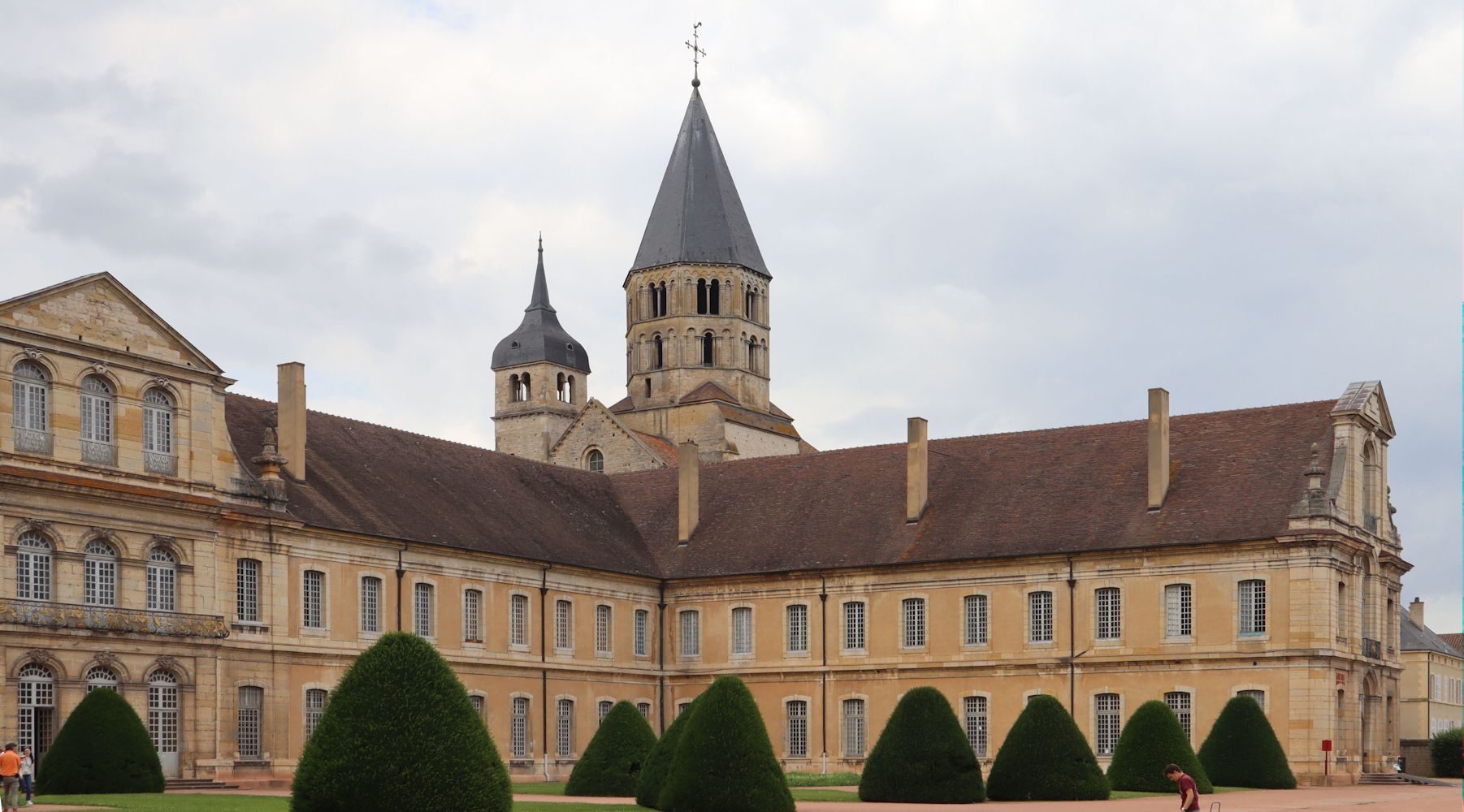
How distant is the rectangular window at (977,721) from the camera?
47281 mm

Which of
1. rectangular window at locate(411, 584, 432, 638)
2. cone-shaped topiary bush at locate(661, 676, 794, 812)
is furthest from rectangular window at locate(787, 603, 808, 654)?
cone-shaped topiary bush at locate(661, 676, 794, 812)

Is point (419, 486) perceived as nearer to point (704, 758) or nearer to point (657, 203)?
point (704, 758)

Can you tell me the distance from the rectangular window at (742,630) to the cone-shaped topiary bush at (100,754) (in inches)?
790

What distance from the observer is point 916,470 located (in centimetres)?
4959

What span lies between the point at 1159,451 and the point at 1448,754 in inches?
446

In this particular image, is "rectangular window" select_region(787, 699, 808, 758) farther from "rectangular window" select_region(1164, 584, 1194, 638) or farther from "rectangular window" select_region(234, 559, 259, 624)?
"rectangular window" select_region(234, 559, 259, 624)

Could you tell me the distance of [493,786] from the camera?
72.8 ft

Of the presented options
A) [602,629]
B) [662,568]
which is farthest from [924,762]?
[662,568]

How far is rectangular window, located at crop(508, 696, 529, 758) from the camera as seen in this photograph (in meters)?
46.0

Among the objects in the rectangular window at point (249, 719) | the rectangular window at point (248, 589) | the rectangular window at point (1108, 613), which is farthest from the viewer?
the rectangular window at point (1108, 613)

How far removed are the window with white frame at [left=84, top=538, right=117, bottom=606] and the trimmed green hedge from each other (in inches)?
1257

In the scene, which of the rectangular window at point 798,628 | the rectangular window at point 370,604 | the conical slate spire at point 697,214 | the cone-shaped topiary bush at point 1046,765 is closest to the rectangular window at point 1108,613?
the rectangular window at point 798,628

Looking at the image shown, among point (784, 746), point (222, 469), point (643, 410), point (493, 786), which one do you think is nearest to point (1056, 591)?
point (784, 746)

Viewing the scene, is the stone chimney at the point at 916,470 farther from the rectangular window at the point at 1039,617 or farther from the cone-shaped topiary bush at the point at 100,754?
the cone-shaped topiary bush at the point at 100,754
